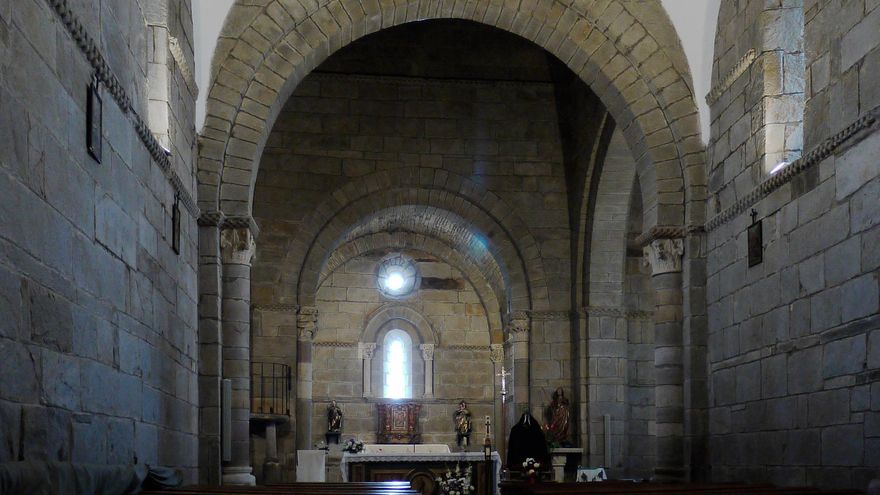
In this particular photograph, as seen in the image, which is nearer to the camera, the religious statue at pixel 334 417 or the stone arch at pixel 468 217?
the stone arch at pixel 468 217

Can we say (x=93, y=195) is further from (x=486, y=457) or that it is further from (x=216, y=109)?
(x=486, y=457)

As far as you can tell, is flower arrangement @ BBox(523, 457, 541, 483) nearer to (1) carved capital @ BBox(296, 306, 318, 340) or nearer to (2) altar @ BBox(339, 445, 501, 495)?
(2) altar @ BBox(339, 445, 501, 495)

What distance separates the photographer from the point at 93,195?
21.7ft

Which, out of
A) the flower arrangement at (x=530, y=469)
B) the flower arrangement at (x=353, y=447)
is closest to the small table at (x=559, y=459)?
the flower arrangement at (x=353, y=447)

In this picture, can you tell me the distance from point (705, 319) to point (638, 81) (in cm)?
268

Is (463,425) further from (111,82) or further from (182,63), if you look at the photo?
(111,82)

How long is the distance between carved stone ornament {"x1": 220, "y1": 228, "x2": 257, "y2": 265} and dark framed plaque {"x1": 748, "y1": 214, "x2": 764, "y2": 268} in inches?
192

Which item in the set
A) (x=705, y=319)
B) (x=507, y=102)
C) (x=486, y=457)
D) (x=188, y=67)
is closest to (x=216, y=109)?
(x=188, y=67)

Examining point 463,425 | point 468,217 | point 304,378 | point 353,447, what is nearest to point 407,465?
point 353,447

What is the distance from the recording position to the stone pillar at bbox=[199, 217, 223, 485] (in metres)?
10.7

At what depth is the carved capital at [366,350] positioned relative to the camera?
25375 mm

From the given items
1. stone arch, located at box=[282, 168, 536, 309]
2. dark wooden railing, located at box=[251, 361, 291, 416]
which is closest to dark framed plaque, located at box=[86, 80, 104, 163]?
dark wooden railing, located at box=[251, 361, 291, 416]

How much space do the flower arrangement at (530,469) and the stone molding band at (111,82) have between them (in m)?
4.76

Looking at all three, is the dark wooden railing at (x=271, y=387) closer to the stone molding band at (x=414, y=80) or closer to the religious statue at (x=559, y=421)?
the religious statue at (x=559, y=421)
